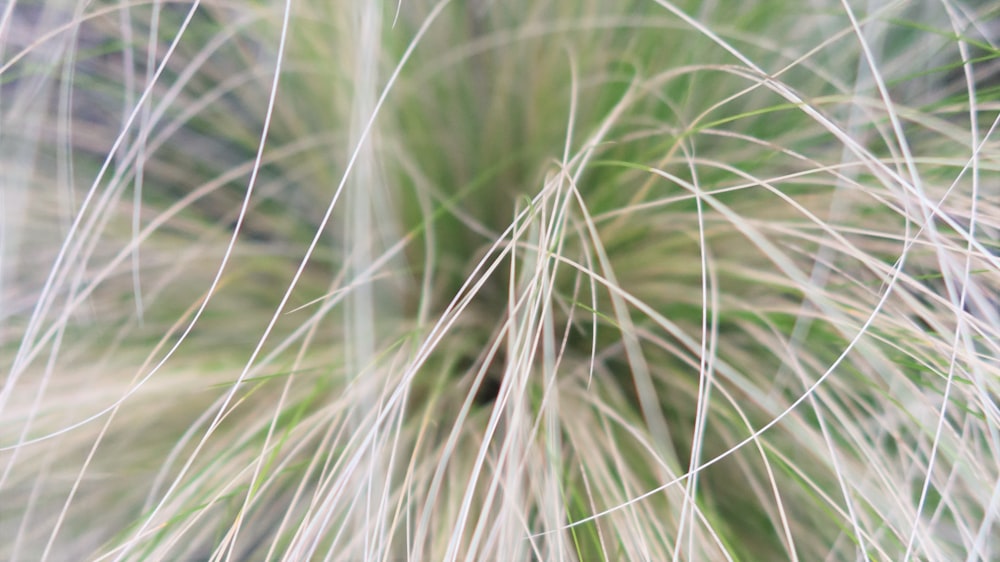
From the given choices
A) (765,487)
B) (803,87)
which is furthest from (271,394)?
(803,87)

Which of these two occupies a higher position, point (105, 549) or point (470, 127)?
point (470, 127)

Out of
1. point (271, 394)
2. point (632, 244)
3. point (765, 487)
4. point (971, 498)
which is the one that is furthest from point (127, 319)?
point (971, 498)

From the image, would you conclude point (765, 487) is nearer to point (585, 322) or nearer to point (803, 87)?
point (585, 322)

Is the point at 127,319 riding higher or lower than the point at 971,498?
higher

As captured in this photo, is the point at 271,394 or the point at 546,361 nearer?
the point at 546,361

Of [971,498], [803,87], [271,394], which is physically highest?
[803,87]

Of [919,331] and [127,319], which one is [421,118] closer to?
[127,319]
